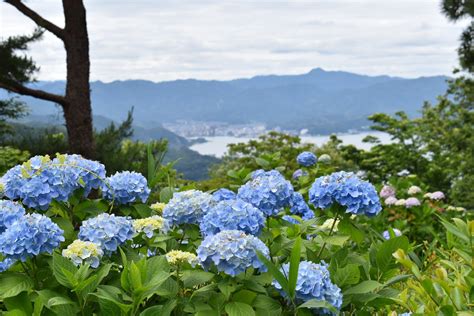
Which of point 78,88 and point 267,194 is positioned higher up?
point 78,88

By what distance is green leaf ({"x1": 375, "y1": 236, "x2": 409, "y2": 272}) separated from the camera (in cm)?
196

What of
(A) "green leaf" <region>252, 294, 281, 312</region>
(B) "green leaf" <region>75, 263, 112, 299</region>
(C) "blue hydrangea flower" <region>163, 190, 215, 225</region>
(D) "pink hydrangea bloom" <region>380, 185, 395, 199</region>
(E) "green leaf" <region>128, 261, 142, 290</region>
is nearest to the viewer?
(E) "green leaf" <region>128, 261, 142, 290</region>

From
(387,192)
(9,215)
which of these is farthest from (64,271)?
(387,192)

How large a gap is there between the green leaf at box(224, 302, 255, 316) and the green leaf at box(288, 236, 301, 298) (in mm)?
126

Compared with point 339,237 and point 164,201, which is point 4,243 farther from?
point 339,237

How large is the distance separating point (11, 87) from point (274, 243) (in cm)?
774

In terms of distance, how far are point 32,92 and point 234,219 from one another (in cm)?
749

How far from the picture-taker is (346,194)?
6.84 ft

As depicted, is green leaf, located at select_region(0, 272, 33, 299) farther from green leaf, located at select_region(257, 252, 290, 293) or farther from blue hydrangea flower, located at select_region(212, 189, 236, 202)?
blue hydrangea flower, located at select_region(212, 189, 236, 202)

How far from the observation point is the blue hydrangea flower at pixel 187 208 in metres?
2.18

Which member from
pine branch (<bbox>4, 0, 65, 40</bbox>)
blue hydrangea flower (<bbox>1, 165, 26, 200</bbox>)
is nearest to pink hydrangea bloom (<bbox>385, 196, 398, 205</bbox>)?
blue hydrangea flower (<bbox>1, 165, 26, 200</bbox>)

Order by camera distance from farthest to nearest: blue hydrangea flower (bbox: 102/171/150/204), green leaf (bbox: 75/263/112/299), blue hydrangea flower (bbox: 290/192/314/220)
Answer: blue hydrangea flower (bbox: 290/192/314/220), blue hydrangea flower (bbox: 102/171/150/204), green leaf (bbox: 75/263/112/299)

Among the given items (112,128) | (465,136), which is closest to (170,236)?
(112,128)

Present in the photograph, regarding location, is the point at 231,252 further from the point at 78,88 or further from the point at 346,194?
the point at 78,88
